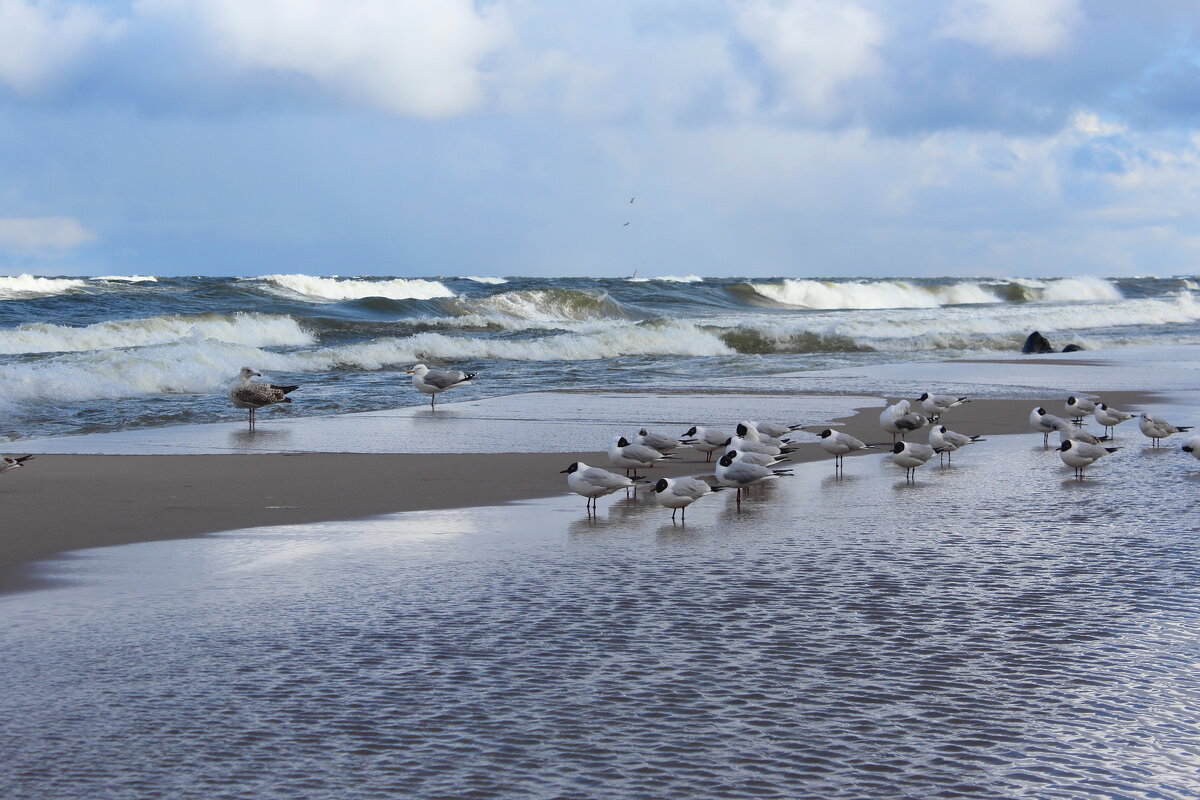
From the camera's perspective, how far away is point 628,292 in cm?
6531

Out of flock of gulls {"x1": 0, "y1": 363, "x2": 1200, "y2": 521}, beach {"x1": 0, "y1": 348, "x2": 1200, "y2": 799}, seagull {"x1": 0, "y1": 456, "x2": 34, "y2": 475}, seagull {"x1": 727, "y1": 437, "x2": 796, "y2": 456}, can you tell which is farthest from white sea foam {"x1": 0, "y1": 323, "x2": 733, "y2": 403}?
seagull {"x1": 727, "y1": 437, "x2": 796, "y2": 456}

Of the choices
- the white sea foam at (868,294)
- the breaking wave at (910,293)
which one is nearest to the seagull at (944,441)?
the breaking wave at (910,293)

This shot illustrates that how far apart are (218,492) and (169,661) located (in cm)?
451

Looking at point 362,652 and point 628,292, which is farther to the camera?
point 628,292

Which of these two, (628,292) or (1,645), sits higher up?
(628,292)

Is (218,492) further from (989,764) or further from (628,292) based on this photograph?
(628,292)

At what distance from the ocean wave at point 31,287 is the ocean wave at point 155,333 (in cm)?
1646

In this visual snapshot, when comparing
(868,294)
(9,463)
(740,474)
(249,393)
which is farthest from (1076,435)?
(868,294)

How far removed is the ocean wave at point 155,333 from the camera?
2786 cm

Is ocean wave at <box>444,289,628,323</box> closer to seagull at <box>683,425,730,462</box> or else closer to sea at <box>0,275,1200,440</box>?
sea at <box>0,275,1200,440</box>

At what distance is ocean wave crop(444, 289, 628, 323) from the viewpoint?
47.7 meters

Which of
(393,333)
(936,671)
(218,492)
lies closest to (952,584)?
(936,671)

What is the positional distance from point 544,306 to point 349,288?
1365 cm

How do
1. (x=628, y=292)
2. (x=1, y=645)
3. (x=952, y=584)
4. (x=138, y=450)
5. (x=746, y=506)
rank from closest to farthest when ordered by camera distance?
1. (x=1, y=645)
2. (x=952, y=584)
3. (x=746, y=506)
4. (x=138, y=450)
5. (x=628, y=292)
